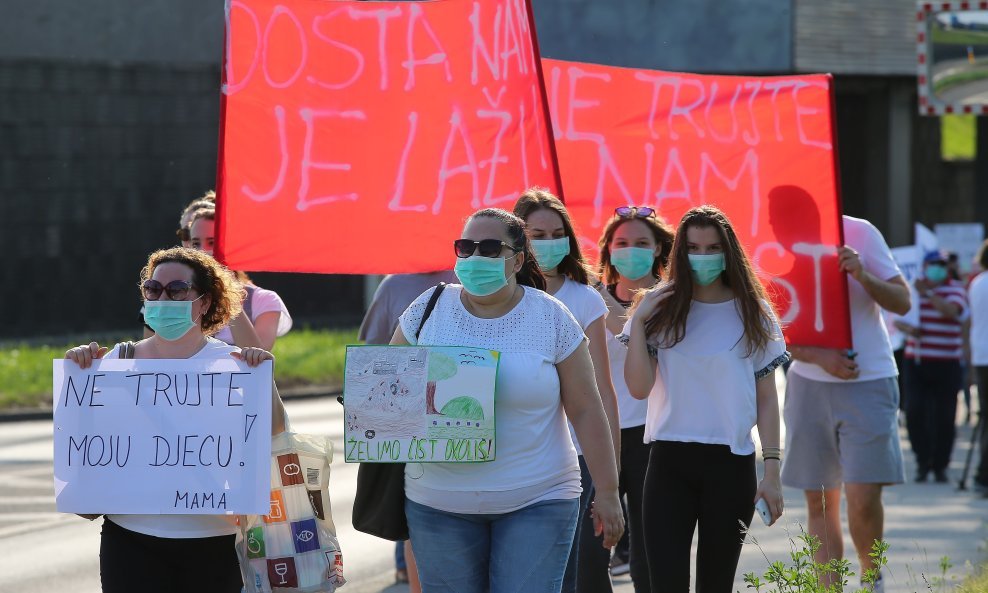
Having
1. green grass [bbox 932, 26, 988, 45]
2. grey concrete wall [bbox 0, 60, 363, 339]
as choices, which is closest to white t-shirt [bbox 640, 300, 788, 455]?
green grass [bbox 932, 26, 988, 45]

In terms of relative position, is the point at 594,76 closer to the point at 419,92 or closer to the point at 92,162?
the point at 419,92

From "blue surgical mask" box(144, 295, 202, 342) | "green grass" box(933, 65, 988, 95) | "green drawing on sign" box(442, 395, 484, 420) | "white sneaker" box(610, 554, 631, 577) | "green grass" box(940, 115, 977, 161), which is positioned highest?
"green grass" box(940, 115, 977, 161)

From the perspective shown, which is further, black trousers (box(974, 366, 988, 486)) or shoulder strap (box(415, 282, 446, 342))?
black trousers (box(974, 366, 988, 486))

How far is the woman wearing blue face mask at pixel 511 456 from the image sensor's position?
4.84 m

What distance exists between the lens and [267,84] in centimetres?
664

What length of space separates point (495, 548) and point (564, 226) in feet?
5.60

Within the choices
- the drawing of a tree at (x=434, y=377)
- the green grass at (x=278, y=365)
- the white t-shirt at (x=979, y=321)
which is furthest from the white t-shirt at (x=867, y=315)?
the green grass at (x=278, y=365)

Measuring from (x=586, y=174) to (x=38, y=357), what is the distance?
45.6ft

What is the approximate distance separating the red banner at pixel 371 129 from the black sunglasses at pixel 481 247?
66.0 inches

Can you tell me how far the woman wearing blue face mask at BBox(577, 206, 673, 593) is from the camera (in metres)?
6.70

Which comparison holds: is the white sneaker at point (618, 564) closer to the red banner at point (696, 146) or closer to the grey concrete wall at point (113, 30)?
the red banner at point (696, 146)

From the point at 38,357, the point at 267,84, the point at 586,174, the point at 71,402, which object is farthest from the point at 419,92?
the point at 38,357

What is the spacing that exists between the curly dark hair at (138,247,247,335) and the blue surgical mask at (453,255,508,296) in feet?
2.70

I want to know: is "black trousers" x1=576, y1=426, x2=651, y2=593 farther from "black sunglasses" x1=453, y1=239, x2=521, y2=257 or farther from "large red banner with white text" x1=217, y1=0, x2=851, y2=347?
"black sunglasses" x1=453, y1=239, x2=521, y2=257
